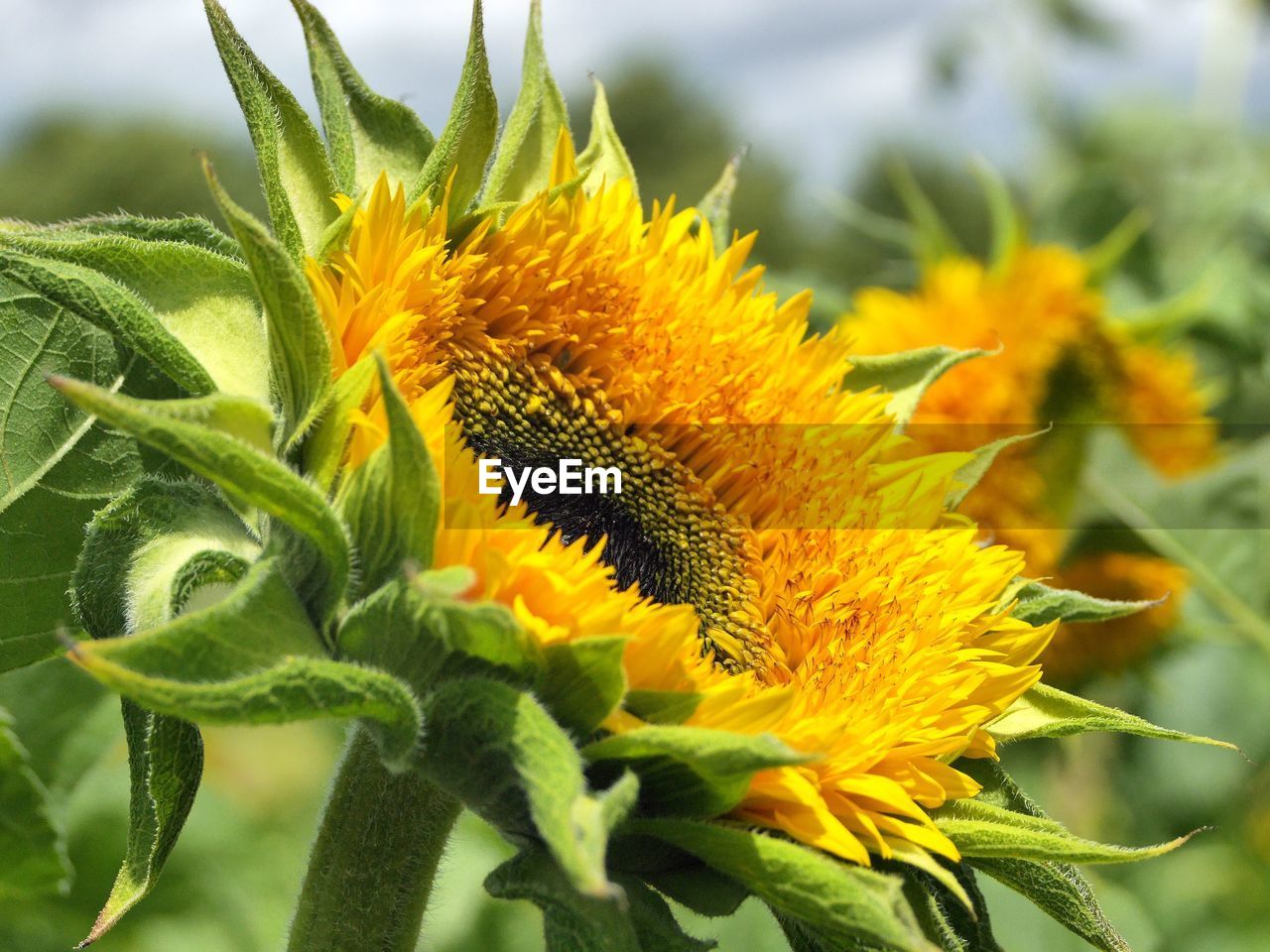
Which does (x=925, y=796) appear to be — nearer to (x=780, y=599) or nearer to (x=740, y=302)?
(x=780, y=599)

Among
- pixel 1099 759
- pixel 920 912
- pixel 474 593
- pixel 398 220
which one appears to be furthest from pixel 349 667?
pixel 1099 759

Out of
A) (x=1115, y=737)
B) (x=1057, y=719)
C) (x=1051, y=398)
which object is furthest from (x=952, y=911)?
(x=1115, y=737)

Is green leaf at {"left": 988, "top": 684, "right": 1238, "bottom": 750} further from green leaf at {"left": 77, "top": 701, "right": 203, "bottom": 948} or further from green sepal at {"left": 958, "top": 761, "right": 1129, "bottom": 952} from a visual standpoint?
green leaf at {"left": 77, "top": 701, "right": 203, "bottom": 948}

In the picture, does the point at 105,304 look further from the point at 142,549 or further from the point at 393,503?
the point at 393,503

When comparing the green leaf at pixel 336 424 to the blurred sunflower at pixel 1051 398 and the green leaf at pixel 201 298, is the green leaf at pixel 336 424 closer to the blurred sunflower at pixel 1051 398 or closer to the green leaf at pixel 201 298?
the green leaf at pixel 201 298

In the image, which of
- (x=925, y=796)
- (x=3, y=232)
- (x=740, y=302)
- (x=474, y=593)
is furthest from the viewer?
(x=740, y=302)

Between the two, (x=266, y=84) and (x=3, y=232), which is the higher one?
(x=266, y=84)

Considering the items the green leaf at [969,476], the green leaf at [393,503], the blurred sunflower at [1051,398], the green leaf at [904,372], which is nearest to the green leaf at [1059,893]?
the green leaf at [969,476]

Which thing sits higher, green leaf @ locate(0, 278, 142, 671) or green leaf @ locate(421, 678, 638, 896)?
green leaf @ locate(0, 278, 142, 671)

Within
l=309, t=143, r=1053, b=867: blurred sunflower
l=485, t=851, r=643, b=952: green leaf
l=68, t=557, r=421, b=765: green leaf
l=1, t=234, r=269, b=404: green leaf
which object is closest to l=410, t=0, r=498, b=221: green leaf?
l=309, t=143, r=1053, b=867: blurred sunflower
